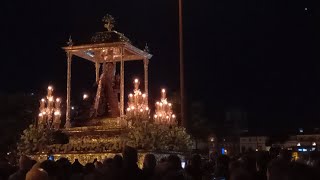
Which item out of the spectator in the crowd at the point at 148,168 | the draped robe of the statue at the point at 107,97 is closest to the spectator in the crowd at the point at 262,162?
the spectator in the crowd at the point at 148,168

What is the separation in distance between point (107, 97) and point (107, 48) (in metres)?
2.22

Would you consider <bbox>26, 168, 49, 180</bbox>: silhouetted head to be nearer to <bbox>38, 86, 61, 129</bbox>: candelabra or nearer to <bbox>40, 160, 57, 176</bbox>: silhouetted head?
<bbox>40, 160, 57, 176</bbox>: silhouetted head

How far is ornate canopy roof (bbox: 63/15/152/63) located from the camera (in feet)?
75.6

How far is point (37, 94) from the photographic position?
4841cm

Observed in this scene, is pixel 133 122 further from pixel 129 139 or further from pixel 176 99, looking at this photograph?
pixel 176 99

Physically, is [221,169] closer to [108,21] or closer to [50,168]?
[50,168]

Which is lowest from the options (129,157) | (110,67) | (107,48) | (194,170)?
(194,170)

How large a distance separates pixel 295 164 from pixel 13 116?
135 feet

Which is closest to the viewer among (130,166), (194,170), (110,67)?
(130,166)

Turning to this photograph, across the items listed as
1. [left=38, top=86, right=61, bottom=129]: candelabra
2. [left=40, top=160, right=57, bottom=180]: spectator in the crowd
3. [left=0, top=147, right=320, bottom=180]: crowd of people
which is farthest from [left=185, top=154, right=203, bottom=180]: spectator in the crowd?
[left=38, top=86, right=61, bottom=129]: candelabra

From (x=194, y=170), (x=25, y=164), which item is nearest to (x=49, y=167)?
(x=25, y=164)

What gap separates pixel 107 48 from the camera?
23484 mm

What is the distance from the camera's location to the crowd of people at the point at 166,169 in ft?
15.8

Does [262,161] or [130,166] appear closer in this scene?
[130,166]
